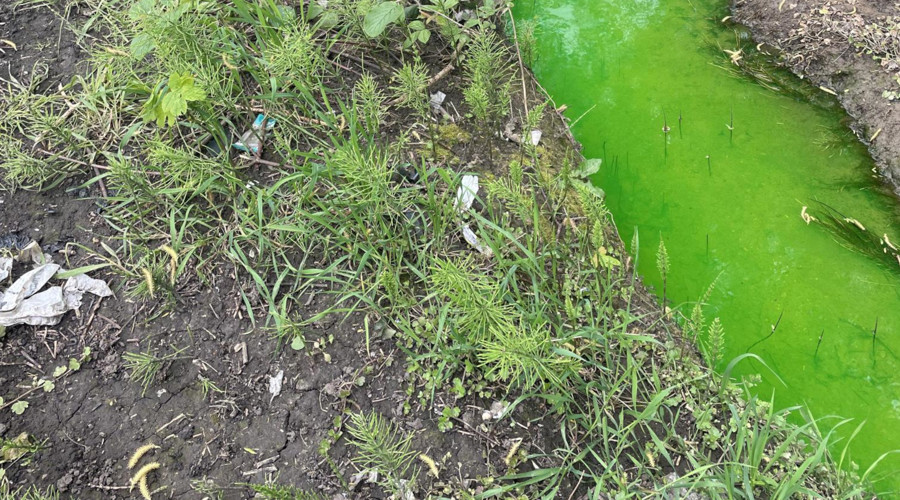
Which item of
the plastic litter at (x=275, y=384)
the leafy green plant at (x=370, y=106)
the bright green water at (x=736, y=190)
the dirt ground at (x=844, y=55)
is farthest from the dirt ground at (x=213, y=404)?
the dirt ground at (x=844, y=55)

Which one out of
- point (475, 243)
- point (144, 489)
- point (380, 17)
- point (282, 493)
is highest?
point (380, 17)

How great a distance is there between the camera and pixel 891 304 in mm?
2031

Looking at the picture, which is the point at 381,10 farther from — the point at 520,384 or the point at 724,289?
the point at 724,289

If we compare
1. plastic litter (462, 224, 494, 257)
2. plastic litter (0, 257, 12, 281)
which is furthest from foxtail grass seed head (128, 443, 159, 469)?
plastic litter (462, 224, 494, 257)

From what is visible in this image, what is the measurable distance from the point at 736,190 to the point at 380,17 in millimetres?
1429

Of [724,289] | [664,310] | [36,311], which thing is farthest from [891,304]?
[36,311]

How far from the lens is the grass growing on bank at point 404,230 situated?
1631 mm

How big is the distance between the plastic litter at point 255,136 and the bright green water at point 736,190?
120 cm

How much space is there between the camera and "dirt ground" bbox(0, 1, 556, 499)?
160cm

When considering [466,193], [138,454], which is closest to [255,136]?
[466,193]

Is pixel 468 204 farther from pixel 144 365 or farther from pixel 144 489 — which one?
pixel 144 489

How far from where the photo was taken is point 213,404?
1.70 meters

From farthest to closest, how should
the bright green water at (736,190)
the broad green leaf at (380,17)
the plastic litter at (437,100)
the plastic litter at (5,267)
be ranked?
1. the plastic litter at (437,100)
2. the broad green leaf at (380,17)
3. the bright green water at (736,190)
4. the plastic litter at (5,267)

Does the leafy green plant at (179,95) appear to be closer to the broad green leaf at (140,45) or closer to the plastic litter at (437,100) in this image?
the broad green leaf at (140,45)
